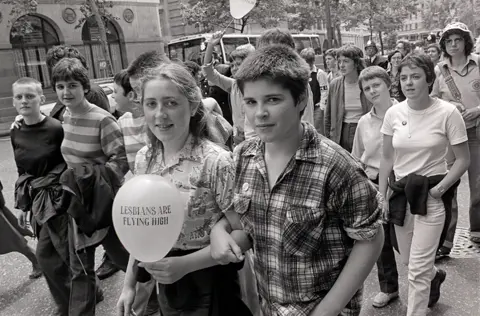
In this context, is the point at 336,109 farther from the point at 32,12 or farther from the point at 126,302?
the point at 32,12

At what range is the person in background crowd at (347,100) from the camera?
4.58m

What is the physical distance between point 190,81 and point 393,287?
92.0 inches

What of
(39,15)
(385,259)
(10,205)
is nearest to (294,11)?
(39,15)

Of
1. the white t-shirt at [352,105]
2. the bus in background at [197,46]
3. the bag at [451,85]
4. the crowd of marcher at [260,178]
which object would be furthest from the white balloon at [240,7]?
the bus in background at [197,46]

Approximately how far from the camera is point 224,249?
1672mm

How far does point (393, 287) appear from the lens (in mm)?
3408

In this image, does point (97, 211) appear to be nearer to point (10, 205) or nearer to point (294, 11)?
point (10, 205)

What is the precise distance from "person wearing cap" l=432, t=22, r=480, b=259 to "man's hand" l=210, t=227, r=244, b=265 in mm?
3477

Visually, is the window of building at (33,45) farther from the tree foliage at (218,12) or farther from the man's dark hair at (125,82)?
the man's dark hair at (125,82)

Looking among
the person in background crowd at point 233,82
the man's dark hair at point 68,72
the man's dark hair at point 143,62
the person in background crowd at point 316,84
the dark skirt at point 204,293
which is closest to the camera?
the dark skirt at point 204,293

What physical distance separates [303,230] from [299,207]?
82mm

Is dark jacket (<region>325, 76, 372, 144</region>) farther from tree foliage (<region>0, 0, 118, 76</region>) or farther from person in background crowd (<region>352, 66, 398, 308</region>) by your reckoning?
tree foliage (<region>0, 0, 118, 76</region>)

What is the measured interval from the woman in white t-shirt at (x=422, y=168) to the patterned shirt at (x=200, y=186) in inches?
57.4

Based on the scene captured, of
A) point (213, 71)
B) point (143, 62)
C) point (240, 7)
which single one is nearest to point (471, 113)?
point (240, 7)
